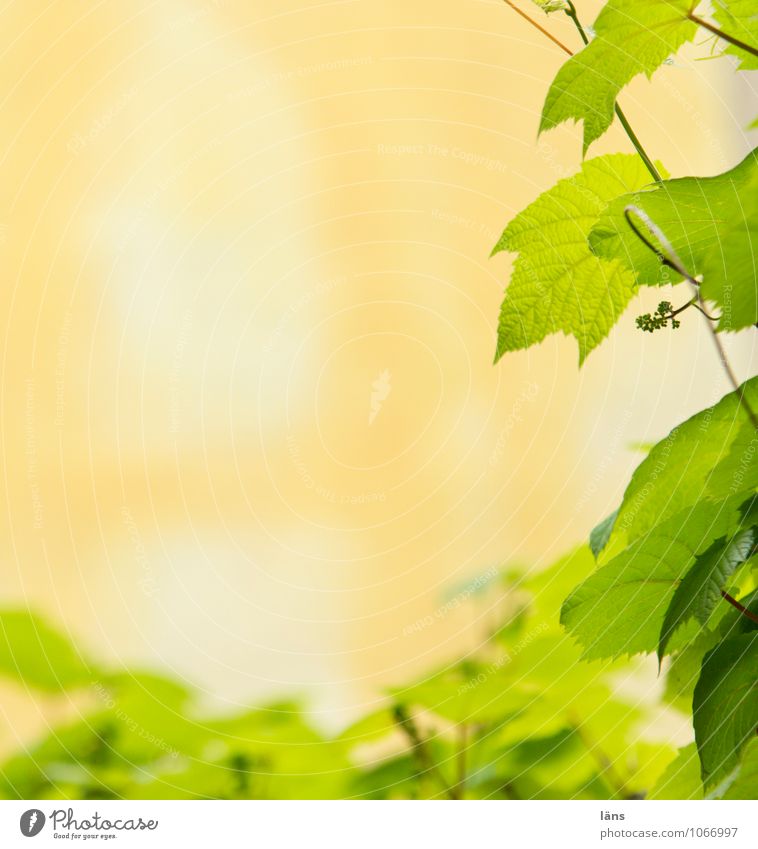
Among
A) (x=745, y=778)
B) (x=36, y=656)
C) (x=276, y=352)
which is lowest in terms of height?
(x=745, y=778)

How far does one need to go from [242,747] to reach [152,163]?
28cm

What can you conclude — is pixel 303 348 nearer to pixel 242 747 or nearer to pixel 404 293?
pixel 404 293

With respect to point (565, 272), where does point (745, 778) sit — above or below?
below

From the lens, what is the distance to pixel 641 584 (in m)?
0.25

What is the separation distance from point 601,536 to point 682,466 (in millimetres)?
35

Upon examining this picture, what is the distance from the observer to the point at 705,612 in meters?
0.22

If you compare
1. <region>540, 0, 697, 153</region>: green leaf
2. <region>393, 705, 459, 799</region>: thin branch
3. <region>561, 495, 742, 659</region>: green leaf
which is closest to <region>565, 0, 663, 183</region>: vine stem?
<region>540, 0, 697, 153</region>: green leaf

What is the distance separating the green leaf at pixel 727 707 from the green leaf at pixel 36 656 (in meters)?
0.23

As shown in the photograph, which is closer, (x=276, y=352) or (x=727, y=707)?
(x=727, y=707)

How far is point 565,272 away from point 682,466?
3.3 inches

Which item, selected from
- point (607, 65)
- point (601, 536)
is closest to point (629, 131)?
point (607, 65)

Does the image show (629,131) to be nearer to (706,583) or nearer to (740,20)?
(740,20)

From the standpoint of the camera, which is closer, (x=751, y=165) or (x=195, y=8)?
(x=751, y=165)
